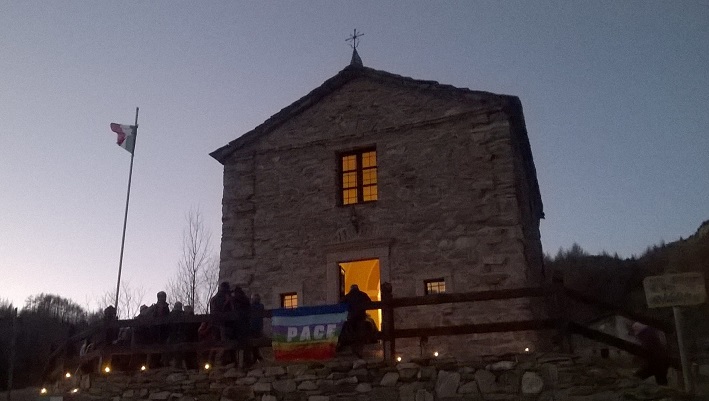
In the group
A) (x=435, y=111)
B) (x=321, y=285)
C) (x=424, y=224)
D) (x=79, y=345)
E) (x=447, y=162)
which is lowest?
(x=79, y=345)

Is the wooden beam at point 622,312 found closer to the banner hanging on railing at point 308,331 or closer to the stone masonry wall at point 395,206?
the banner hanging on railing at point 308,331

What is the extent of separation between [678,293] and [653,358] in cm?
143

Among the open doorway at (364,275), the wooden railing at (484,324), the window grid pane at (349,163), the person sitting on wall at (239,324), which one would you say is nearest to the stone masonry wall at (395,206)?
the window grid pane at (349,163)

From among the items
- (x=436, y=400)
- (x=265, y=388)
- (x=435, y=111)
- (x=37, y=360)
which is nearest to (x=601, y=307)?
(x=436, y=400)

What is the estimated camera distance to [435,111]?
558 inches

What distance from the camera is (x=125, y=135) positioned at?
57.2 ft

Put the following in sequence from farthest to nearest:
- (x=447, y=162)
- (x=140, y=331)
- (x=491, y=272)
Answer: (x=447, y=162), (x=491, y=272), (x=140, y=331)

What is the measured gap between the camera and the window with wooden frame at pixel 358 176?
14406 millimetres

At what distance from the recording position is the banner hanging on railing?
368 inches

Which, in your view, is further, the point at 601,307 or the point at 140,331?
the point at 140,331

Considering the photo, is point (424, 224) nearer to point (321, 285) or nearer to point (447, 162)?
point (447, 162)

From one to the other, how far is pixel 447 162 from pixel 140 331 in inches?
274

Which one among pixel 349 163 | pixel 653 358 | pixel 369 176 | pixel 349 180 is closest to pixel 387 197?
pixel 369 176

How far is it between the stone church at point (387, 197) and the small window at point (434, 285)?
35 mm
